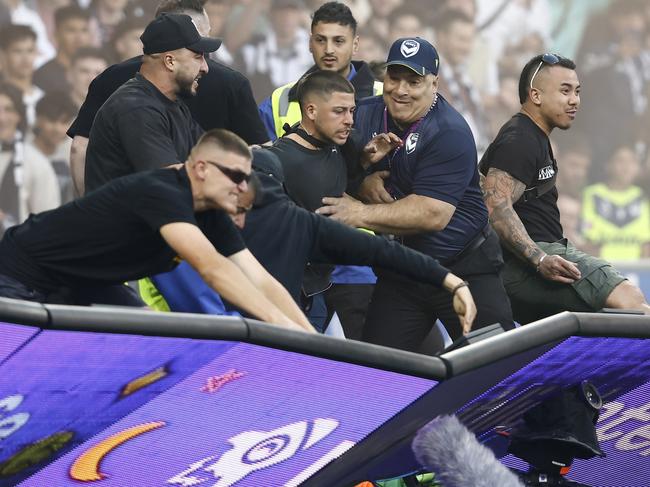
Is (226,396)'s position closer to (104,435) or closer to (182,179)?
(104,435)

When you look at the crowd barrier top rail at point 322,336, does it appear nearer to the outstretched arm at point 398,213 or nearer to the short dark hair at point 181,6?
the outstretched arm at point 398,213

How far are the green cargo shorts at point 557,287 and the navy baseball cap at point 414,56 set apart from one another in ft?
2.81

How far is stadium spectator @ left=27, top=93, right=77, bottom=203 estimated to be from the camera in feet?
33.6

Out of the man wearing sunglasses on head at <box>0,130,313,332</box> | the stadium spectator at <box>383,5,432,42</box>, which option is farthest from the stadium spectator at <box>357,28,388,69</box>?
the man wearing sunglasses on head at <box>0,130,313,332</box>

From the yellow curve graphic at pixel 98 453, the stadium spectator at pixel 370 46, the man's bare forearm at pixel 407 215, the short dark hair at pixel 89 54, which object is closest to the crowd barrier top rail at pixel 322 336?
the yellow curve graphic at pixel 98 453

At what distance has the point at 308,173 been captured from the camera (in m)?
5.36

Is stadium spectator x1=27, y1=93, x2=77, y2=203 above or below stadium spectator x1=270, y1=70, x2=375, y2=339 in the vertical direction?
above

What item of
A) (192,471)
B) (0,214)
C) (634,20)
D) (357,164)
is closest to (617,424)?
(192,471)

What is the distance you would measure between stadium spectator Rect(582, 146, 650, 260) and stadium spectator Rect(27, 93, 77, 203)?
4.07m

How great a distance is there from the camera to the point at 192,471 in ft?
11.5

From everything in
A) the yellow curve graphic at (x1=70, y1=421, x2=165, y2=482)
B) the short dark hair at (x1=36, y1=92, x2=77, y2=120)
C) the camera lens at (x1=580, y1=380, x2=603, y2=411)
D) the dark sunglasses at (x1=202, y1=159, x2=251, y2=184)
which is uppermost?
the short dark hair at (x1=36, y1=92, x2=77, y2=120)

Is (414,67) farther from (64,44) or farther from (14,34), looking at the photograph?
(14,34)

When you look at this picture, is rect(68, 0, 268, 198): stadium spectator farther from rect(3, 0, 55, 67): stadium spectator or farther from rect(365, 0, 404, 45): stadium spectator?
rect(365, 0, 404, 45): stadium spectator

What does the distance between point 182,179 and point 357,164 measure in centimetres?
151
